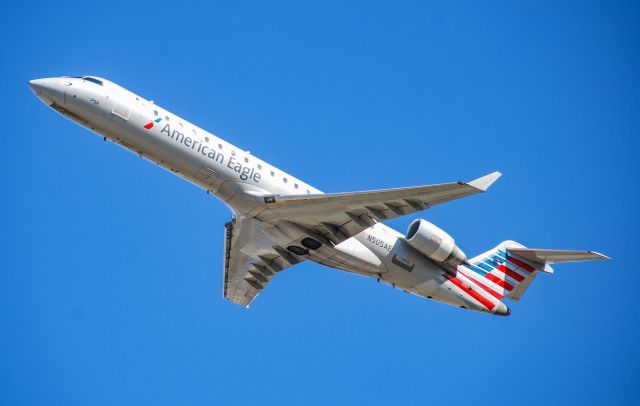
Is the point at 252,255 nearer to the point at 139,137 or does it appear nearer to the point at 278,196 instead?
the point at 278,196

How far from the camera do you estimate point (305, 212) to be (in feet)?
65.9

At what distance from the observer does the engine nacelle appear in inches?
840

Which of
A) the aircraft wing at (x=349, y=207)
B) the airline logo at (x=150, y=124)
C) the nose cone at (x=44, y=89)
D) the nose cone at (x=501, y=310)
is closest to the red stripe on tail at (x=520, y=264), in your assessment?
the nose cone at (x=501, y=310)

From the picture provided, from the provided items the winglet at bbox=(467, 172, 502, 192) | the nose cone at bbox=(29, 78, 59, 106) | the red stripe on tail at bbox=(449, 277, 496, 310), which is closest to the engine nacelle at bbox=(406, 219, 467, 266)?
the red stripe on tail at bbox=(449, 277, 496, 310)

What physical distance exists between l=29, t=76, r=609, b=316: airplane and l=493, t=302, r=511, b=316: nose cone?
0.12ft

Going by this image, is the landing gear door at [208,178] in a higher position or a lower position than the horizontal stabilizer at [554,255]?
lower

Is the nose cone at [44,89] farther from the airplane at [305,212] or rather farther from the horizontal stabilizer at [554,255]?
the horizontal stabilizer at [554,255]

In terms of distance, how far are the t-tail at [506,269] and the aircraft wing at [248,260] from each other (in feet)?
18.2

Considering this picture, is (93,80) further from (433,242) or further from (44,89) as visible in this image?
(433,242)

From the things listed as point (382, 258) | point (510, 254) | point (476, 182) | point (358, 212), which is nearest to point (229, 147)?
point (358, 212)

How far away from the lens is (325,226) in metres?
20.6

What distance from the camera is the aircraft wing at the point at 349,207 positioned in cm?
1862

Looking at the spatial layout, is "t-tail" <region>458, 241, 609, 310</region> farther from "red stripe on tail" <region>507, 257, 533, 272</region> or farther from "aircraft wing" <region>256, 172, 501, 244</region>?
"aircraft wing" <region>256, 172, 501, 244</region>

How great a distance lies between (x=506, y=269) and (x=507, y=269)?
0.03 metres
